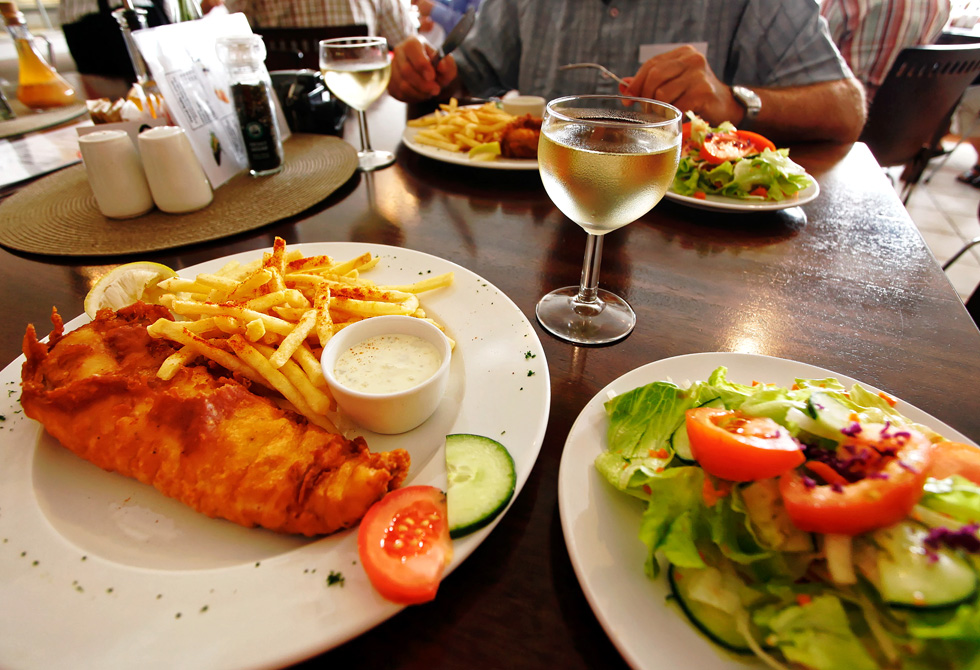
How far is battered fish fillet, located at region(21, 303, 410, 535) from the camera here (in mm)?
1069

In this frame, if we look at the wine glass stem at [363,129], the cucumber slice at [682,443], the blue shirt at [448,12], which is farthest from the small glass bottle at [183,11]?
the blue shirt at [448,12]

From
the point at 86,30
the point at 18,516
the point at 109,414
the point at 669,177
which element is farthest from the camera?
the point at 86,30

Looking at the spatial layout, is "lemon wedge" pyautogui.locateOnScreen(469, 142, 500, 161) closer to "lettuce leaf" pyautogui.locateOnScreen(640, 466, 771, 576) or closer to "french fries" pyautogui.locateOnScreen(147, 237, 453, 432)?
"french fries" pyautogui.locateOnScreen(147, 237, 453, 432)

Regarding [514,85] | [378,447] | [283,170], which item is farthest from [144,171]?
[514,85]

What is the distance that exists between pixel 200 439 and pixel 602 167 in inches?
50.9

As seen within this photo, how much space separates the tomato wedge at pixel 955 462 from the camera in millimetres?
888

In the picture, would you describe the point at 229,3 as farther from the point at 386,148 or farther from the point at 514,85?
the point at 386,148

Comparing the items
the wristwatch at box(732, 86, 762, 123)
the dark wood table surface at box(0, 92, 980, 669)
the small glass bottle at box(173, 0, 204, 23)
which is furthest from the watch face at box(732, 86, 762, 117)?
the small glass bottle at box(173, 0, 204, 23)

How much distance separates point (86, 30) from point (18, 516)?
706cm

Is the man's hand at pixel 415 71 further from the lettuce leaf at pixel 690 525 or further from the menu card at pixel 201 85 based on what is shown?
the lettuce leaf at pixel 690 525

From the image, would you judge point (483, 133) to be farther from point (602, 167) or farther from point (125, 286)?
point (125, 286)

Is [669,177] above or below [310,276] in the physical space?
above

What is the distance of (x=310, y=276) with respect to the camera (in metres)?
1.72

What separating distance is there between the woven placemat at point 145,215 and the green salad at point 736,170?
6.35 feet
